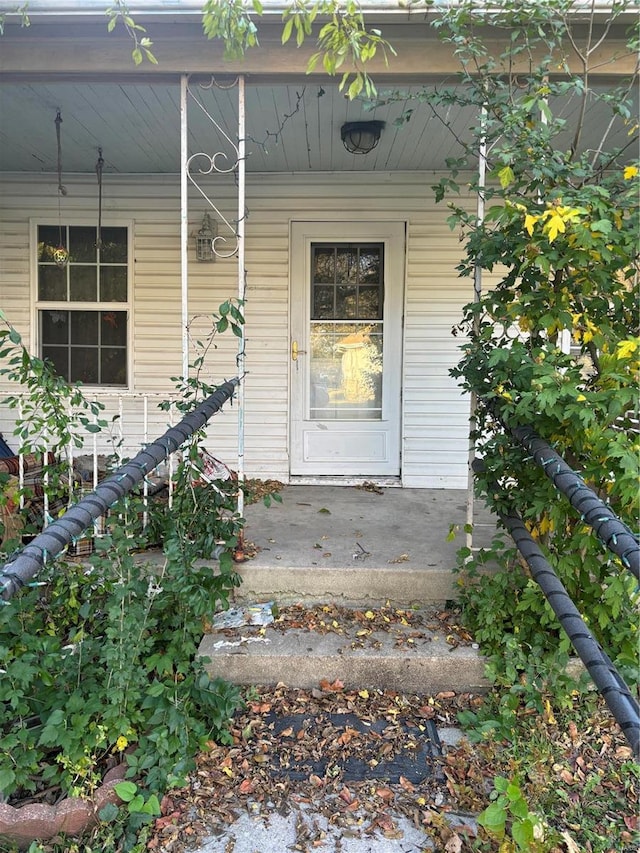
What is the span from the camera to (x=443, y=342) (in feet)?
15.6

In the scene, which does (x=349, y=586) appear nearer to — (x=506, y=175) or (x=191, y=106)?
(x=506, y=175)

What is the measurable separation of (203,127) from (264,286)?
4.34 feet

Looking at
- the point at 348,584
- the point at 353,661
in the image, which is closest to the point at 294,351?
the point at 348,584

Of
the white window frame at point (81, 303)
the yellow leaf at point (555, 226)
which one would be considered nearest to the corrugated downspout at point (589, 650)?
the yellow leaf at point (555, 226)

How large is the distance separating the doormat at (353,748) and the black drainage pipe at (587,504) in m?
1.03

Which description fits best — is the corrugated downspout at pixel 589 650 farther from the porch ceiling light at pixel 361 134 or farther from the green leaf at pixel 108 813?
the porch ceiling light at pixel 361 134

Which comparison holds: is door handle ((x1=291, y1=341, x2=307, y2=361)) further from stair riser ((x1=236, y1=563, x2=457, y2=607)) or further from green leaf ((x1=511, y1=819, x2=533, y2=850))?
green leaf ((x1=511, y1=819, x2=533, y2=850))

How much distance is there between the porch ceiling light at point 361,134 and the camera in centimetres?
366

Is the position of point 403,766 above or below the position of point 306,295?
below

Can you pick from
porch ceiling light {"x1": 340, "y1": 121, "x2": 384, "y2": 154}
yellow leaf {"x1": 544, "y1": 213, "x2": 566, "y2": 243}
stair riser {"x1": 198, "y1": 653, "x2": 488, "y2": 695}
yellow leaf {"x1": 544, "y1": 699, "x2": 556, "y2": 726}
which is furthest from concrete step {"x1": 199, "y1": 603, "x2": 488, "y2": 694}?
porch ceiling light {"x1": 340, "y1": 121, "x2": 384, "y2": 154}

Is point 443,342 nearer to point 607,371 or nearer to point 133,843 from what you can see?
point 607,371

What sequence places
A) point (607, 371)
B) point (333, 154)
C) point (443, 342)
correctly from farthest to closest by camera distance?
point (443, 342) < point (333, 154) < point (607, 371)

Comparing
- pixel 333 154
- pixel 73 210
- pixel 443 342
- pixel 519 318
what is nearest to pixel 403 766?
pixel 519 318

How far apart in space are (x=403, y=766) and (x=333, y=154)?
4096 millimetres
